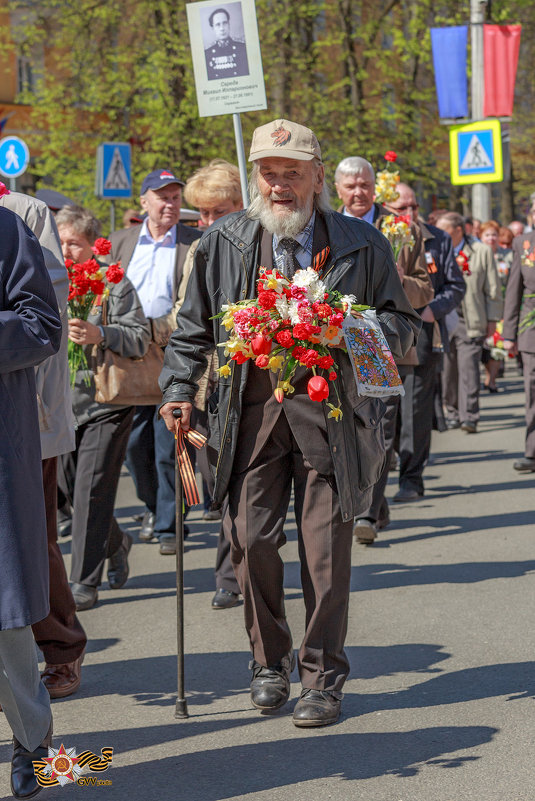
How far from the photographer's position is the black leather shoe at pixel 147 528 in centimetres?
870

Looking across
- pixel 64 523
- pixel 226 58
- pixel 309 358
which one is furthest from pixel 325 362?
pixel 64 523

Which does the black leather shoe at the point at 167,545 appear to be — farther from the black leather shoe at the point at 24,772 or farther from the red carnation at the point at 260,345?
the black leather shoe at the point at 24,772

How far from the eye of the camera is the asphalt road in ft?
14.1

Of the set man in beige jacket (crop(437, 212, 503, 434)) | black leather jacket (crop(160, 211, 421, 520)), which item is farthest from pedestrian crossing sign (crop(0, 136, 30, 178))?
black leather jacket (crop(160, 211, 421, 520))

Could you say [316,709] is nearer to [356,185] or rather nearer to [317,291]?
[317,291]

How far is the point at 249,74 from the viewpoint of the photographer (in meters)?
8.62

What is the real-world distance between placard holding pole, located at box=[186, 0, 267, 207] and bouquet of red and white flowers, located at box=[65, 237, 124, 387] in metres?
1.93

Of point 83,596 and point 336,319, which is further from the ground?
point 336,319

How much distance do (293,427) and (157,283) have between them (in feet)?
11.0

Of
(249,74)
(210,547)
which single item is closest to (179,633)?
(210,547)

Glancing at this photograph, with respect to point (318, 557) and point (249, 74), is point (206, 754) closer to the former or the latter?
point (318, 557)

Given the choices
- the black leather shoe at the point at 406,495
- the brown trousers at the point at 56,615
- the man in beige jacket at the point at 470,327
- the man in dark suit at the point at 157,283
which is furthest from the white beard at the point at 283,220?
the man in beige jacket at the point at 470,327

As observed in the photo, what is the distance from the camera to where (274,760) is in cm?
449

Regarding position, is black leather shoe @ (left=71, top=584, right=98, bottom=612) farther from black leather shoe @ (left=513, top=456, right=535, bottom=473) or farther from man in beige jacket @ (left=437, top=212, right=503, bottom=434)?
man in beige jacket @ (left=437, top=212, right=503, bottom=434)
